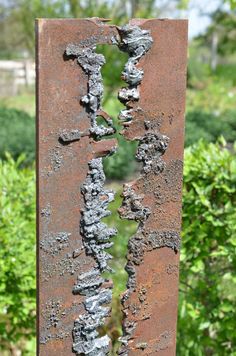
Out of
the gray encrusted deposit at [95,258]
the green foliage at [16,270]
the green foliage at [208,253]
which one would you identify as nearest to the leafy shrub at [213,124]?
the green foliage at [208,253]

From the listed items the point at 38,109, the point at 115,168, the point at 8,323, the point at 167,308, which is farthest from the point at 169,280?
the point at 115,168

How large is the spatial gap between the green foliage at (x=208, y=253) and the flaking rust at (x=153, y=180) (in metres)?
1.14

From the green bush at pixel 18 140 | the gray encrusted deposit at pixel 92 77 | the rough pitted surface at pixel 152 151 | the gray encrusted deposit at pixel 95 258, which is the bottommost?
the green bush at pixel 18 140

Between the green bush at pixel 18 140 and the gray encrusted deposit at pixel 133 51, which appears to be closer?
the gray encrusted deposit at pixel 133 51

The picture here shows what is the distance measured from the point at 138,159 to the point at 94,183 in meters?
0.19

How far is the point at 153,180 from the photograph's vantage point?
86.4 inches

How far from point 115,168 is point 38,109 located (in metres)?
8.13

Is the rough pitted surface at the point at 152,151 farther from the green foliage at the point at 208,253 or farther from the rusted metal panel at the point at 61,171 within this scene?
the green foliage at the point at 208,253

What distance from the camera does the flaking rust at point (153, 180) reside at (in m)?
2.07

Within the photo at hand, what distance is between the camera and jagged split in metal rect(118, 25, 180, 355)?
6.72 ft

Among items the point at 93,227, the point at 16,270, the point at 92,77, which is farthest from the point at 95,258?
the point at 16,270

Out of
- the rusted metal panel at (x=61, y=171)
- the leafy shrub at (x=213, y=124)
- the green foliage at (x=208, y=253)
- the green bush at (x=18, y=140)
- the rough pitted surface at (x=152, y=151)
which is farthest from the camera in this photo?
the leafy shrub at (x=213, y=124)

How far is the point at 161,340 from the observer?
2311 millimetres

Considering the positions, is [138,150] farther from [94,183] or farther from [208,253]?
[208,253]
